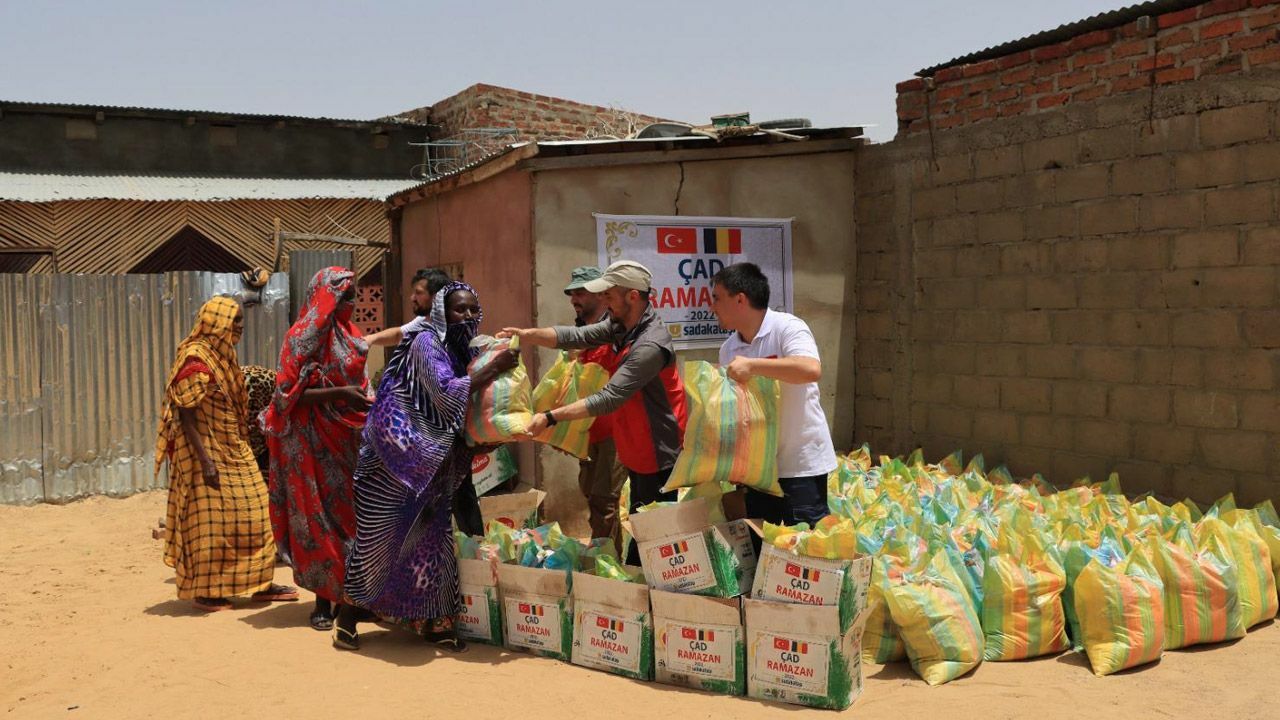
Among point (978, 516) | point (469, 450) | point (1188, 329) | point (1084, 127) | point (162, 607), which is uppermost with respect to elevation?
point (1084, 127)

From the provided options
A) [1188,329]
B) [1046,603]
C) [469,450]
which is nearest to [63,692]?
[469,450]

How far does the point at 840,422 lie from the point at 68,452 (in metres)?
6.35

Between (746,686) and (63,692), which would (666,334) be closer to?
(746,686)

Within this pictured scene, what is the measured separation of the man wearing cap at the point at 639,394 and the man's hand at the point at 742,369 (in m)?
0.45

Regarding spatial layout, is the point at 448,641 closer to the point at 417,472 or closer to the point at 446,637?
the point at 446,637

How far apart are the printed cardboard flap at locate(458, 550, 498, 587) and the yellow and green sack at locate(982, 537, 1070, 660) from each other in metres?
2.09

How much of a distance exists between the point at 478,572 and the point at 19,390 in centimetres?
577

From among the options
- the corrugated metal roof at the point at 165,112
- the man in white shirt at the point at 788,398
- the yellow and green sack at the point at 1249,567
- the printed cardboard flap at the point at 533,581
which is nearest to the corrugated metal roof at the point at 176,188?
the corrugated metal roof at the point at 165,112

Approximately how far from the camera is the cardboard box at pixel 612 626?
4125 mm

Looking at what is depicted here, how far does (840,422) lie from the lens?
805cm

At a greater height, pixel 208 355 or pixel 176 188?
pixel 176 188

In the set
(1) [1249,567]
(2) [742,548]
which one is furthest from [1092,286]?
(2) [742,548]

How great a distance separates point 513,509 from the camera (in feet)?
18.7

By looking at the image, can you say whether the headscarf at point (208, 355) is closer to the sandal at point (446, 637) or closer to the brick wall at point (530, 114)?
the sandal at point (446, 637)
